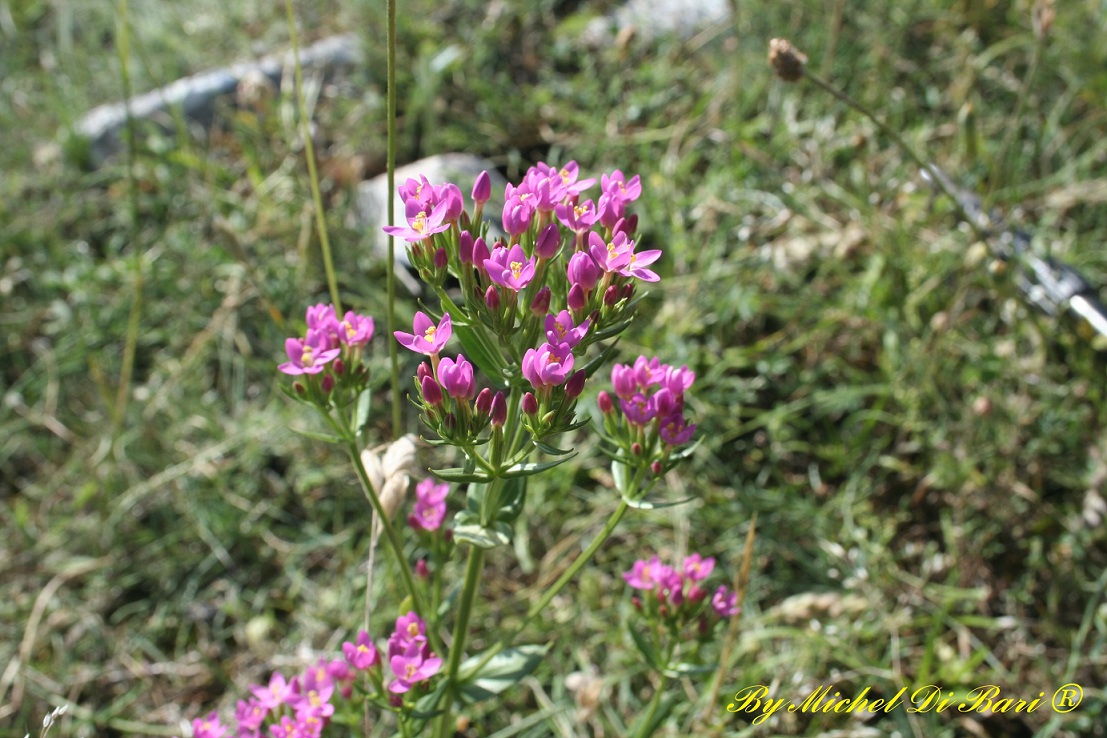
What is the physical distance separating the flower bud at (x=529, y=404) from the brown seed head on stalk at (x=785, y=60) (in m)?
1.11

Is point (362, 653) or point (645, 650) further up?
point (362, 653)

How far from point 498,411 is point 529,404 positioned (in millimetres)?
68

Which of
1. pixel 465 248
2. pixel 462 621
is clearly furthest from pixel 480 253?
pixel 462 621

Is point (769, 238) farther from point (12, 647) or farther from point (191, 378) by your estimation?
point (12, 647)

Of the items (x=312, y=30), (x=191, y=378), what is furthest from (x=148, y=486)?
(x=312, y=30)

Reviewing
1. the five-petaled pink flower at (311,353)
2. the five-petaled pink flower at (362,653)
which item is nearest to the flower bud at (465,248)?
the five-petaled pink flower at (311,353)

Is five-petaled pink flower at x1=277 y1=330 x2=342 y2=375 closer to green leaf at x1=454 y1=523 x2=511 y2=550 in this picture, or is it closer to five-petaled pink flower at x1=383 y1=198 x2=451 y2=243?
five-petaled pink flower at x1=383 y1=198 x2=451 y2=243

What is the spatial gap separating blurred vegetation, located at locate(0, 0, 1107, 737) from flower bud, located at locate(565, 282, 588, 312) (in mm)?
1230

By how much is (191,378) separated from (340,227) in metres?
0.85

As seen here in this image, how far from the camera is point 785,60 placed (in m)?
2.09

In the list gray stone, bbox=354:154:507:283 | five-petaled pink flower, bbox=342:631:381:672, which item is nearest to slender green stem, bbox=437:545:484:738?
five-petaled pink flower, bbox=342:631:381:672

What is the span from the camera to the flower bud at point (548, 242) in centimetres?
155

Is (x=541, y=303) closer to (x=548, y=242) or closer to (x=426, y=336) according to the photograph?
(x=548, y=242)

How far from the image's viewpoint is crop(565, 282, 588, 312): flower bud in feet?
5.09
